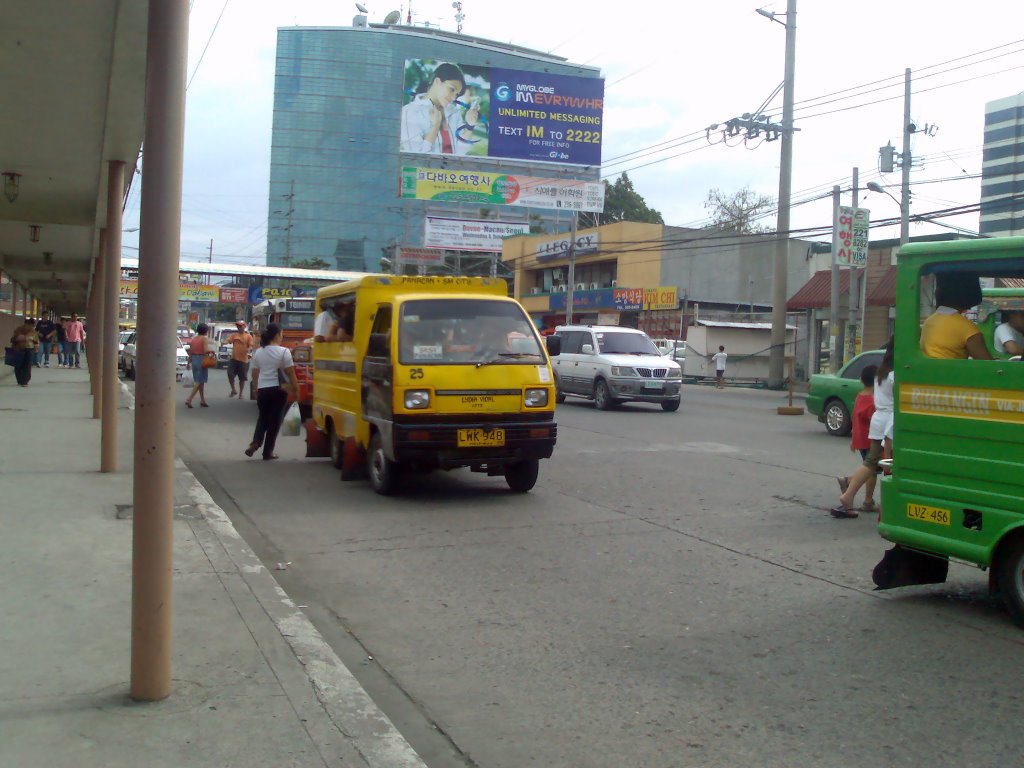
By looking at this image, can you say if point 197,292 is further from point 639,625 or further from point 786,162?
point 639,625

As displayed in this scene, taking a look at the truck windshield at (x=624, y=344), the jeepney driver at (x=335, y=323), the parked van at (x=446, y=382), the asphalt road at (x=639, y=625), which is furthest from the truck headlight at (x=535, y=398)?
the truck windshield at (x=624, y=344)

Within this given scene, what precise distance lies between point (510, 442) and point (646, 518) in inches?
61.1

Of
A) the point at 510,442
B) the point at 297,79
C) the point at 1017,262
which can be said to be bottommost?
the point at 510,442

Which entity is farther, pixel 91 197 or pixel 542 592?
pixel 91 197

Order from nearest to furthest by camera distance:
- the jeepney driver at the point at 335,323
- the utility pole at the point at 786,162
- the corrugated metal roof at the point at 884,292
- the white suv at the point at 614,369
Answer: the jeepney driver at the point at 335,323, the white suv at the point at 614,369, the utility pole at the point at 786,162, the corrugated metal roof at the point at 884,292

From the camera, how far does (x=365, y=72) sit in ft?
344

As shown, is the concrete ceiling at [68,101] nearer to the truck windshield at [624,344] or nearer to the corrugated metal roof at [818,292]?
the truck windshield at [624,344]

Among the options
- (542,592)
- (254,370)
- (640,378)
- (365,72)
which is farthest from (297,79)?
(542,592)

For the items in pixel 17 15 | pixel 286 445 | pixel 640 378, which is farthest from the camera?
pixel 640 378

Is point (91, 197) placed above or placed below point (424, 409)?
above

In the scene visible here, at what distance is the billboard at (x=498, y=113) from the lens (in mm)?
46594

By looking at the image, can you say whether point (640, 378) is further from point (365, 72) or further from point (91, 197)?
point (365, 72)

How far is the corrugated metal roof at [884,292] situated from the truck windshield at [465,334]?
87.8ft

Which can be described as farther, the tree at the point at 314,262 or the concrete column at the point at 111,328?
the tree at the point at 314,262
